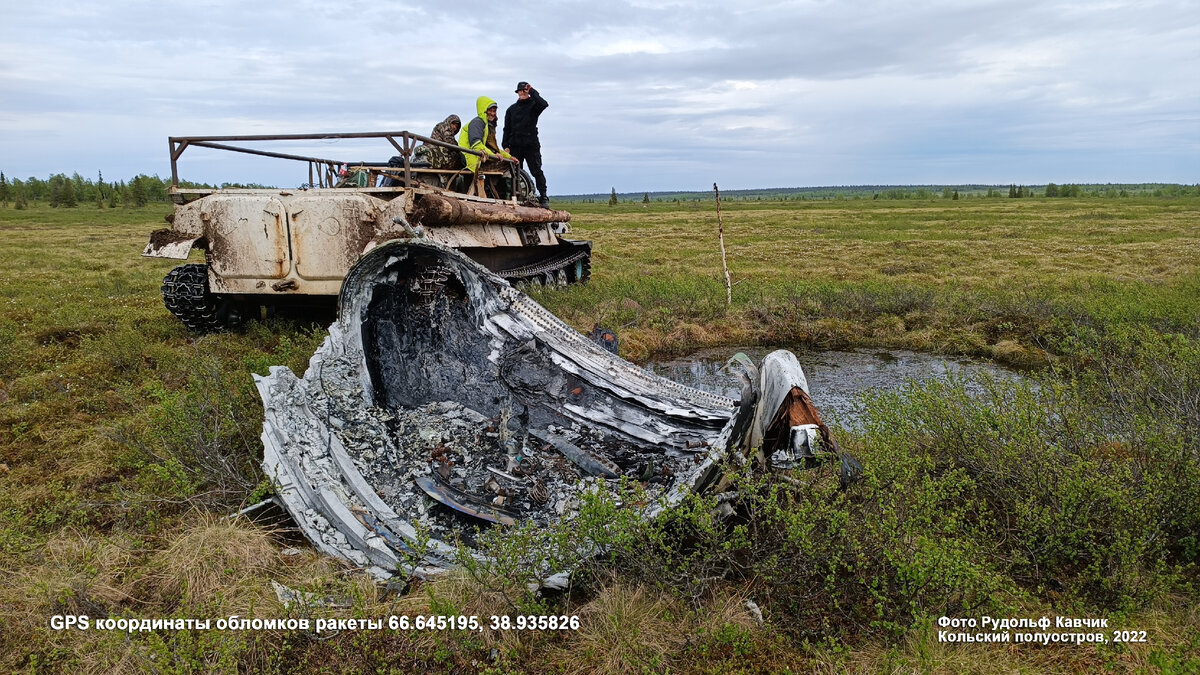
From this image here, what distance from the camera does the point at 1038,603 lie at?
2533mm

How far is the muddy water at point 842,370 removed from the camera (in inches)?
260

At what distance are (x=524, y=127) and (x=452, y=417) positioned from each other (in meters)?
A: 7.40

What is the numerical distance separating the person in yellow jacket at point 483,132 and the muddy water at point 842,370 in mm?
3662

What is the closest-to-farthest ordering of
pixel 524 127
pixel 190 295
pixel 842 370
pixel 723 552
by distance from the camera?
pixel 723 552 < pixel 190 295 < pixel 842 370 < pixel 524 127

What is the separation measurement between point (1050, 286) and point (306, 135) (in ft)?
35.1

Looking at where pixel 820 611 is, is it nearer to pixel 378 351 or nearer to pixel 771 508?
pixel 771 508

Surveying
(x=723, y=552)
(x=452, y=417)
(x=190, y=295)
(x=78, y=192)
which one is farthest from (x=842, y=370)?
(x=78, y=192)

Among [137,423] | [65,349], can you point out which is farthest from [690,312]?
[65,349]

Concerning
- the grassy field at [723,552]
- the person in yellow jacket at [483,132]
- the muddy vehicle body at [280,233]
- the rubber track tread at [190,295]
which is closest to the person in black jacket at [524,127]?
the person in yellow jacket at [483,132]

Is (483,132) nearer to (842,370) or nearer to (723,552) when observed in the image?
(842,370)

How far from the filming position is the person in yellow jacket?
355 inches

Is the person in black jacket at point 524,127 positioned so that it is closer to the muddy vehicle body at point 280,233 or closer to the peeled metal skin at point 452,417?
the muddy vehicle body at point 280,233

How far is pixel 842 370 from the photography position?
7.35 meters

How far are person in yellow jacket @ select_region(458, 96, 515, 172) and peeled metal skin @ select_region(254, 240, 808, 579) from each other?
16.9 ft
